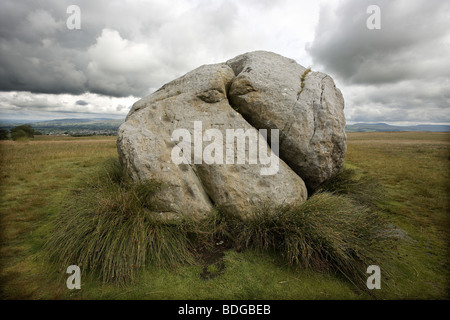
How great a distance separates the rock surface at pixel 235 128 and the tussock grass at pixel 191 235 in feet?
1.32

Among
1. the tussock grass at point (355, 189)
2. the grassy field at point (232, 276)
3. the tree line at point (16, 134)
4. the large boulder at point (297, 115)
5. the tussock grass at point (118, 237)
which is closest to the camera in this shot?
the grassy field at point (232, 276)

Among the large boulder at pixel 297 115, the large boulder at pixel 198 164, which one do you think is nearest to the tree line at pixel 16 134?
the large boulder at pixel 198 164

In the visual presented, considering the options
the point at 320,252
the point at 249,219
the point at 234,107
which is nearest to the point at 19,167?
the point at 234,107

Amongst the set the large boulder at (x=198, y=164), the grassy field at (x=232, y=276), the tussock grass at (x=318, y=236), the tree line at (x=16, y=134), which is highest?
the tree line at (x=16, y=134)

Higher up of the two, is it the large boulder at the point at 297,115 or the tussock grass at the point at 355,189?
the large boulder at the point at 297,115

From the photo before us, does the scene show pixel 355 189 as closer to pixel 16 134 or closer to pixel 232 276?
pixel 232 276

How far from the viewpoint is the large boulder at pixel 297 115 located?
19.6 feet

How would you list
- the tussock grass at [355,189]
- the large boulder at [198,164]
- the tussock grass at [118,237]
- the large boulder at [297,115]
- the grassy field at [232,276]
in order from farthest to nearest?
the tussock grass at [355,189], the large boulder at [297,115], the large boulder at [198,164], the tussock grass at [118,237], the grassy field at [232,276]

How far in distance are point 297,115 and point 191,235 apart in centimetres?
437

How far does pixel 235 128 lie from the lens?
587 centimetres

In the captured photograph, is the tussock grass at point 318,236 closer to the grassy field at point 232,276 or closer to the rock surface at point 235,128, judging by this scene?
the grassy field at point 232,276

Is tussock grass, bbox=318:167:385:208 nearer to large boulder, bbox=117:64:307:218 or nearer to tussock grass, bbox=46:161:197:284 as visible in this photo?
large boulder, bbox=117:64:307:218

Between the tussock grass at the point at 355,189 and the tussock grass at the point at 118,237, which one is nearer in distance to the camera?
the tussock grass at the point at 118,237
